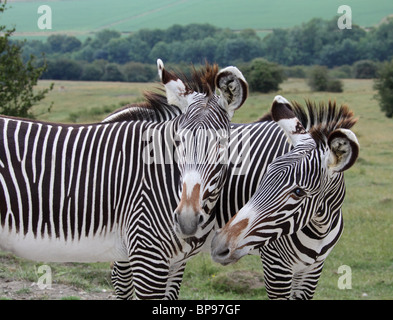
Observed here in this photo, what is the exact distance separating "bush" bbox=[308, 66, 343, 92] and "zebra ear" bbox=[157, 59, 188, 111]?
167 feet

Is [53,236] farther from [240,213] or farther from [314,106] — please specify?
[314,106]

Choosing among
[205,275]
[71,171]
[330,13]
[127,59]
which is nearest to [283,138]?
[71,171]

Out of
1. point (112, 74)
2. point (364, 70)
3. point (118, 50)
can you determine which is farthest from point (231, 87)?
point (118, 50)

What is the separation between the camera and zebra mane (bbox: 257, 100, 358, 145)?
4.48m

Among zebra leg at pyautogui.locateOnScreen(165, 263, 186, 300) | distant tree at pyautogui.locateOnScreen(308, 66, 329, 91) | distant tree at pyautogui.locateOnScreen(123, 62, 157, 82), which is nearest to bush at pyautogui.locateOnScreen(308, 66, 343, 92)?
distant tree at pyautogui.locateOnScreen(308, 66, 329, 91)

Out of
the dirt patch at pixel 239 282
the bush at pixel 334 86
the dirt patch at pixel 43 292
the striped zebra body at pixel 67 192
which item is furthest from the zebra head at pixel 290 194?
the bush at pixel 334 86

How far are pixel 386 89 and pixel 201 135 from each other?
37.4 metres

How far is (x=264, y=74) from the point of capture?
49406 mm

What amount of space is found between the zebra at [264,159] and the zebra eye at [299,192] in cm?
58

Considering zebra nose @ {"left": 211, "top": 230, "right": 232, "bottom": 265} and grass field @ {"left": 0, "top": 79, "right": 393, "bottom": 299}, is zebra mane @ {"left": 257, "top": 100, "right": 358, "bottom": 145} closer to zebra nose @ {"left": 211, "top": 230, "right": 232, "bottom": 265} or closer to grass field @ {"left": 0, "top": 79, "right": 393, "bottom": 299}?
zebra nose @ {"left": 211, "top": 230, "right": 232, "bottom": 265}

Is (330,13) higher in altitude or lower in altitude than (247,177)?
higher

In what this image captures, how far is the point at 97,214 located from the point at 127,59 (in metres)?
85.6

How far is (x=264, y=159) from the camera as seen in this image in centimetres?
492

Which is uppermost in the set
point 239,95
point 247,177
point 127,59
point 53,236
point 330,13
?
point 330,13
